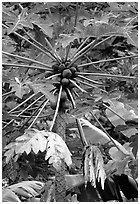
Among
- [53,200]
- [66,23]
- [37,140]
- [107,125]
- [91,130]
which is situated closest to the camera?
[37,140]

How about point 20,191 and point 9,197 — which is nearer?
point 9,197

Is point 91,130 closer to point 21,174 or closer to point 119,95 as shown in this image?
point 21,174

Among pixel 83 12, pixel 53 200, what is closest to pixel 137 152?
pixel 53 200

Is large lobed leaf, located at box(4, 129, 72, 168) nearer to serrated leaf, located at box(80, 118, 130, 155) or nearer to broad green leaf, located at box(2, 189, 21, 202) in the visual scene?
broad green leaf, located at box(2, 189, 21, 202)

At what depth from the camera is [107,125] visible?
8.54 feet

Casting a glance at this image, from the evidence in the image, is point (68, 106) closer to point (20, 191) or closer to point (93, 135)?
point (20, 191)

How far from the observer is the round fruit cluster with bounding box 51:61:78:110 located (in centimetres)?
147

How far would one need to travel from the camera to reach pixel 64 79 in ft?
4.82

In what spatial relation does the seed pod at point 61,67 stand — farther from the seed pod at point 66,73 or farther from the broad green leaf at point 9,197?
the broad green leaf at point 9,197

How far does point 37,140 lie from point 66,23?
2.52 feet

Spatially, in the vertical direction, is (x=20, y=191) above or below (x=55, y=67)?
below

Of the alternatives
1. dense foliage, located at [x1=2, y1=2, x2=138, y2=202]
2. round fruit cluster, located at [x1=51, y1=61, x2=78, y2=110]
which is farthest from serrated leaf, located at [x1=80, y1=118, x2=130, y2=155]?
round fruit cluster, located at [x1=51, y1=61, x2=78, y2=110]

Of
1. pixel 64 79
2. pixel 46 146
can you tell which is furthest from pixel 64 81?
pixel 46 146

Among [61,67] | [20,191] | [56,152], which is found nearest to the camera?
[56,152]
